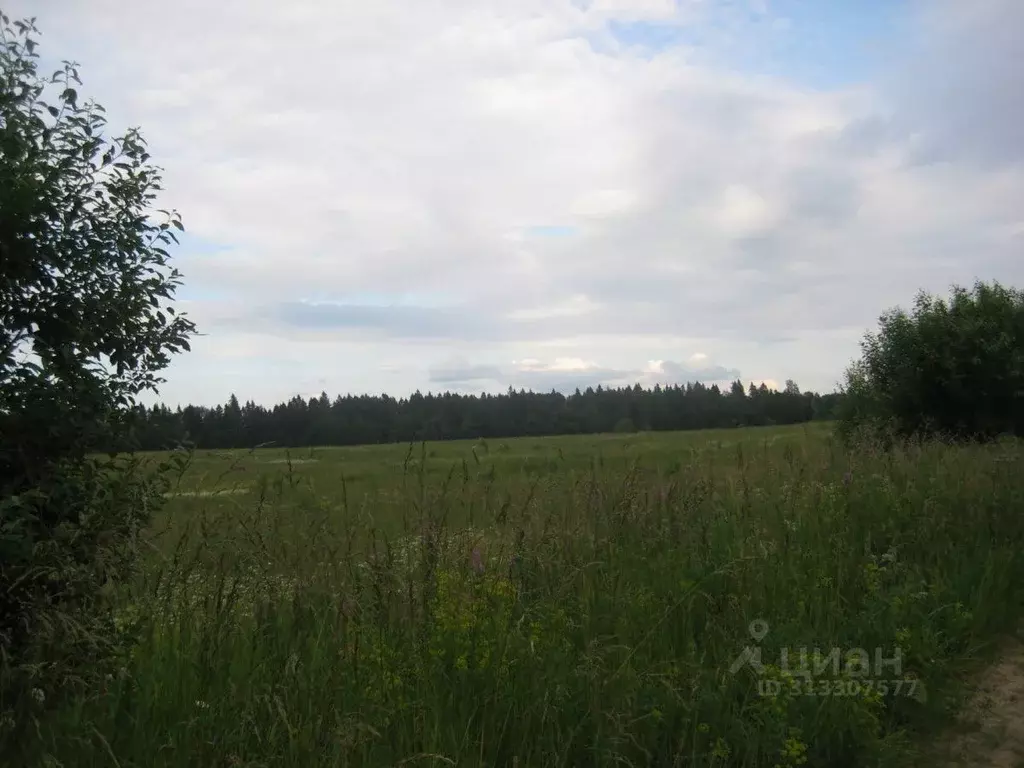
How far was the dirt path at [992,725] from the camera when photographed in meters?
3.66

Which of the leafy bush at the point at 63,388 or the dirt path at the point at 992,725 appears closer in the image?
the leafy bush at the point at 63,388

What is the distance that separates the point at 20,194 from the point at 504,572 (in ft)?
10.7

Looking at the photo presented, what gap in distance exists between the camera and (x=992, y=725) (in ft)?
13.0

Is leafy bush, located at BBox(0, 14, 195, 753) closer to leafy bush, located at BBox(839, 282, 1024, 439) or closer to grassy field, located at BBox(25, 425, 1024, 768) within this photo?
grassy field, located at BBox(25, 425, 1024, 768)

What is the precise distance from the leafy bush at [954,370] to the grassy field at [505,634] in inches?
496

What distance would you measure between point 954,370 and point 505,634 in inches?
664

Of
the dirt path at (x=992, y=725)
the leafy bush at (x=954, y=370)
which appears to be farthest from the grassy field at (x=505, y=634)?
the leafy bush at (x=954, y=370)

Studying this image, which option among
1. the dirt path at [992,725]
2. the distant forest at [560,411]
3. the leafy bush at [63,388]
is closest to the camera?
the leafy bush at [63,388]

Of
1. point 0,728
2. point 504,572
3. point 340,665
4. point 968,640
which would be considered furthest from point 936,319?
point 0,728

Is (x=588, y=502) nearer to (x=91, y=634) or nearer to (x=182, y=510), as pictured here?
(x=182, y=510)

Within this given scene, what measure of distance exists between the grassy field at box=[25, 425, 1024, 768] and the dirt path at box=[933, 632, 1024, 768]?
6.3 inches

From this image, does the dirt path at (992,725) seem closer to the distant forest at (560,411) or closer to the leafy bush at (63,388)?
the leafy bush at (63,388)

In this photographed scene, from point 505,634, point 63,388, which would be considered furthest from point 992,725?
point 63,388

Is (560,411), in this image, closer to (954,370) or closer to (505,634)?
(954,370)
